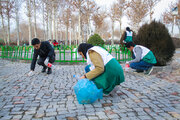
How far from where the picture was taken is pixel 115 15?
98.9 feet

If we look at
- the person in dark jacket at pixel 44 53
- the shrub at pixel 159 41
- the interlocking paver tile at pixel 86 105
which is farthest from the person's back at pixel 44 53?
Answer: the shrub at pixel 159 41

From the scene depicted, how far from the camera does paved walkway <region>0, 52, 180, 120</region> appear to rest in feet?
8.14

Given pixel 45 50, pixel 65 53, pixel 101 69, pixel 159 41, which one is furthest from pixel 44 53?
pixel 159 41

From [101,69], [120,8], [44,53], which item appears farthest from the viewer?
[120,8]

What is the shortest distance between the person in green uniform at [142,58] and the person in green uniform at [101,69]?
208 cm

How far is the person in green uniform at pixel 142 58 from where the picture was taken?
189 inches

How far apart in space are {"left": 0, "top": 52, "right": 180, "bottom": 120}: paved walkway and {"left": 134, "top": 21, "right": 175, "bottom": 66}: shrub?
1.85 metres

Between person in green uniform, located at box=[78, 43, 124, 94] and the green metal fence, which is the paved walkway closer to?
person in green uniform, located at box=[78, 43, 124, 94]

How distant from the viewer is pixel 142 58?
4977 millimetres

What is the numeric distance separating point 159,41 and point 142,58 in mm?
1495

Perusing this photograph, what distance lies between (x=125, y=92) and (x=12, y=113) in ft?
7.93

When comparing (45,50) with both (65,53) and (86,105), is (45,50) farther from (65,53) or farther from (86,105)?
(86,105)

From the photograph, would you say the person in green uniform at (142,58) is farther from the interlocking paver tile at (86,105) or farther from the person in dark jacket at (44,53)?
the person in dark jacket at (44,53)

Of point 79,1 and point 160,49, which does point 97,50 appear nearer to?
point 160,49
